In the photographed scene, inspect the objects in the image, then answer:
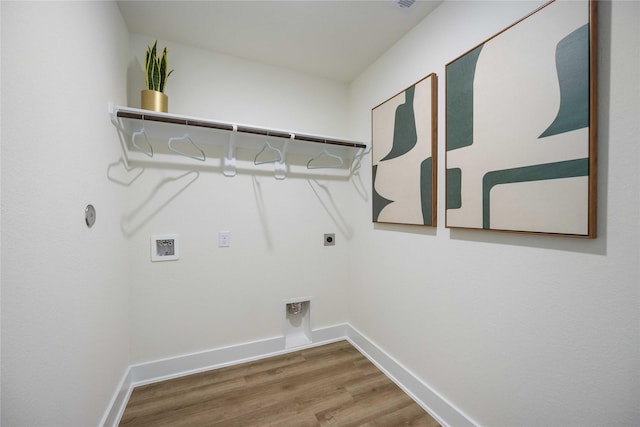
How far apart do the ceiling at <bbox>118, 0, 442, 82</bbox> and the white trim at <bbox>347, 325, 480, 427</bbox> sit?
2318 mm

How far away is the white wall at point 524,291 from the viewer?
31.3 inches

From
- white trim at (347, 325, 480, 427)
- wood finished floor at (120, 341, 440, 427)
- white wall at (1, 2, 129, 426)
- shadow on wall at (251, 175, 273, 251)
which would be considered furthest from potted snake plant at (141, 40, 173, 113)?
white trim at (347, 325, 480, 427)

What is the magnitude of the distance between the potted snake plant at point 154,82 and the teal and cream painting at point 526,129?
175 centimetres

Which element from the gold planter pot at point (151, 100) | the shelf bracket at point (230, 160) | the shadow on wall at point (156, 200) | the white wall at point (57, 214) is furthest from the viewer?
the shelf bracket at point (230, 160)

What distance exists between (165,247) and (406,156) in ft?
5.94

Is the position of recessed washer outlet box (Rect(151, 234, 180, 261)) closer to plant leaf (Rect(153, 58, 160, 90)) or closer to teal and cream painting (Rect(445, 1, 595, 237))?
plant leaf (Rect(153, 58, 160, 90))

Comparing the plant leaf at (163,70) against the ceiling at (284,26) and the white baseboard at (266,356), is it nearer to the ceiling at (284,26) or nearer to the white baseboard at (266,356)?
the ceiling at (284,26)

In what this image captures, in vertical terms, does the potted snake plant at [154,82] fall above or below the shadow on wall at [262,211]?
above

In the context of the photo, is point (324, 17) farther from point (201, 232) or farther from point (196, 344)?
point (196, 344)

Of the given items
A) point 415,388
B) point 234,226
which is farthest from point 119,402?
point 415,388

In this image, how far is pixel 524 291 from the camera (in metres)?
1.05

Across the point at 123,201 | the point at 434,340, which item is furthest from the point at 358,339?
the point at 123,201

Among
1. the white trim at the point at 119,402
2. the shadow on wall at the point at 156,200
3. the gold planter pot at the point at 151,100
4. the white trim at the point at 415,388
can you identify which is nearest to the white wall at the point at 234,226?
the shadow on wall at the point at 156,200

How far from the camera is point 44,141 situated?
0.83 m
